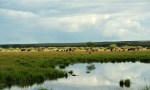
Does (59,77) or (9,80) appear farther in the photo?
(59,77)

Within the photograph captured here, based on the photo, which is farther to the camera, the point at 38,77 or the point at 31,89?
the point at 38,77

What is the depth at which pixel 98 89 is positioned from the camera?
58.2 feet

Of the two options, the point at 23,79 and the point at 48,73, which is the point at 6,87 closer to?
the point at 23,79

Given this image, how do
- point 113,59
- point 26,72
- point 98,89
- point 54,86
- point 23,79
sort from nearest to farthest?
point 98,89 → point 54,86 → point 23,79 → point 26,72 → point 113,59

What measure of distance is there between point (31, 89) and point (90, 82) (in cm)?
534

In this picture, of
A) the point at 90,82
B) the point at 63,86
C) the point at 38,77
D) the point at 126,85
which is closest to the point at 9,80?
the point at 38,77

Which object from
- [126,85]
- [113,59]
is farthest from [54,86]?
[113,59]

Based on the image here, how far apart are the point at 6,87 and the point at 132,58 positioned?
34.8 m

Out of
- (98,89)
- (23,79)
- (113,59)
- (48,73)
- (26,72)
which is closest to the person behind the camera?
(98,89)

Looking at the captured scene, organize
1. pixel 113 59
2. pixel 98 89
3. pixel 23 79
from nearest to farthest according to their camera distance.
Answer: pixel 98 89, pixel 23 79, pixel 113 59

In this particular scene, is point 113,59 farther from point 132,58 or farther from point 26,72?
point 26,72

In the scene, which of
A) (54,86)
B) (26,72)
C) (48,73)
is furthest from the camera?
(48,73)

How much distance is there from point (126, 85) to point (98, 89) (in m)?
2.36

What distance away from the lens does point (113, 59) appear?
1869 inches
